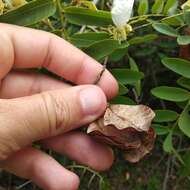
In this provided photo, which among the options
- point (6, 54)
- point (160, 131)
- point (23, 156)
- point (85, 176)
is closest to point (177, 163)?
point (85, 176)

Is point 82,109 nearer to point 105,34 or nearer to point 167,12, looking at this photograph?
point 105,34

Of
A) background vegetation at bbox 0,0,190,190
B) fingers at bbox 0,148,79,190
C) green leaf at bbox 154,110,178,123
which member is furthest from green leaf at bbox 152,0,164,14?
fingers at bbox 0,148,79,190

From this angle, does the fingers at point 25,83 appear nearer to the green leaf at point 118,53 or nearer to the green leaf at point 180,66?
the green leaf at point 118,53

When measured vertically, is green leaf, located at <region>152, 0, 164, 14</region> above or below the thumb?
above

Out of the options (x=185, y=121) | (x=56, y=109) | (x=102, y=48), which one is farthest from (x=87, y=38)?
(x=185, y=121)

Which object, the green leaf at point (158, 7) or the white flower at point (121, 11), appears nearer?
the white flower at point (121, 11)

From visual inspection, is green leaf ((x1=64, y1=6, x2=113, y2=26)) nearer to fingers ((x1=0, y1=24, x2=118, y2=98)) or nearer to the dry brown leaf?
fingers ((x1=0, y1=24, x2=118, y2=98))

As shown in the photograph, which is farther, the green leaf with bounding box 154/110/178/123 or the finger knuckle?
the green leaf with bounding box 154/110/178/123

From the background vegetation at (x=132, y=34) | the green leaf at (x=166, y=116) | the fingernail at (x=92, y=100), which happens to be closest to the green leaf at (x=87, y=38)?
the background vegetation at (x=132, y=34)
